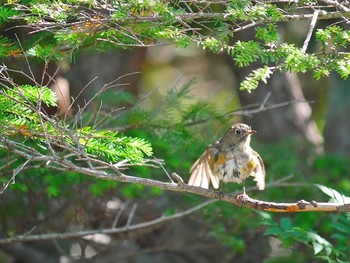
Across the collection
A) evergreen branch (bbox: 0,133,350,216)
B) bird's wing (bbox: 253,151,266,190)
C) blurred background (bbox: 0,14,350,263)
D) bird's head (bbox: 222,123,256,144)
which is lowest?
blurred background (bbox: 0,14,350,263)

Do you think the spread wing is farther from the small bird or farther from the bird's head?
the bird's head

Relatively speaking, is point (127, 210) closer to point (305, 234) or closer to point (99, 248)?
point (99, 248)

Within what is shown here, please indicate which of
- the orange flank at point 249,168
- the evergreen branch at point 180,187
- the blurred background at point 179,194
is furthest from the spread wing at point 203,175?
the evergreen branch at point 180,187

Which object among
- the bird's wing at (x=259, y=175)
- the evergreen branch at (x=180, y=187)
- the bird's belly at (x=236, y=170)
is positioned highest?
the evergreen branch at (x=180, y=187)

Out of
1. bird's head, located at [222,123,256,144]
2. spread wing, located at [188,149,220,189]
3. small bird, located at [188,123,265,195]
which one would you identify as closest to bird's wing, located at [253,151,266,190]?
small bird, located at [188,123,265,195]

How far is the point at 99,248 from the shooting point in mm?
6660

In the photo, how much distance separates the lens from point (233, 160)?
4984mm

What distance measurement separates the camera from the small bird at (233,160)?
496 cm

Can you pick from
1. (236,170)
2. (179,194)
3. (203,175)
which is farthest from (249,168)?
(179,194)

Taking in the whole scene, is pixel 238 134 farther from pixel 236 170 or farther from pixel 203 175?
pixel 203 175

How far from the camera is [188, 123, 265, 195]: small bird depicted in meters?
4.96

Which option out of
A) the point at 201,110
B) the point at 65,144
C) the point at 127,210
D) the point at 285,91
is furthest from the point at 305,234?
the point at 285,91

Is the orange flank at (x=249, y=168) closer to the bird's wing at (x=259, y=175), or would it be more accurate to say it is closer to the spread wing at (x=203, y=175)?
the bird's wing at (x=259, y=175)

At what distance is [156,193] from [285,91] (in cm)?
337
